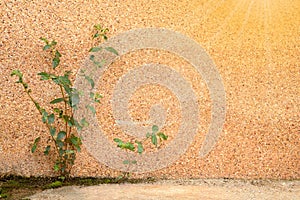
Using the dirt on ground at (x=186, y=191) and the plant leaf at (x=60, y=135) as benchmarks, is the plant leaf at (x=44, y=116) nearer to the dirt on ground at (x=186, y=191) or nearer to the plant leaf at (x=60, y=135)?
the plant leaf at (x=60, y=135)

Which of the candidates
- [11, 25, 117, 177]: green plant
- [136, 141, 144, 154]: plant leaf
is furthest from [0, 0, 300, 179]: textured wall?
[136, 141, 144, 154]: plant leaf

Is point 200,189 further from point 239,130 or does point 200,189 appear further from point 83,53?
point 83,53

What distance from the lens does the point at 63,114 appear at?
2734mm

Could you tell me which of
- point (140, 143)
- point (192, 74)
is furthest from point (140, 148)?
point (192, 74)

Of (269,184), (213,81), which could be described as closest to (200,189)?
(269,184)

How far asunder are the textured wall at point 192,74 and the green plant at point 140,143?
72mm

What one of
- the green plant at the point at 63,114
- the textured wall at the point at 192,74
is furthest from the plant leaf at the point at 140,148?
the green plant at the point at 63,114

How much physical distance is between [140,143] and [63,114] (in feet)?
1.62

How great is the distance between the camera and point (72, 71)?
8.94ft

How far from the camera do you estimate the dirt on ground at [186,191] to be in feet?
7.68

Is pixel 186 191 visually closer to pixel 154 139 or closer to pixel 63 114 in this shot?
pixel 154 139

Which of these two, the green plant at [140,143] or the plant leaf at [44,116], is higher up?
the plant leaf at [44,116]

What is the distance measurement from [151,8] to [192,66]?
438 mm

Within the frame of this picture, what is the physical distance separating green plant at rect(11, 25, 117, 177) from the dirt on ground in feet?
0.71
